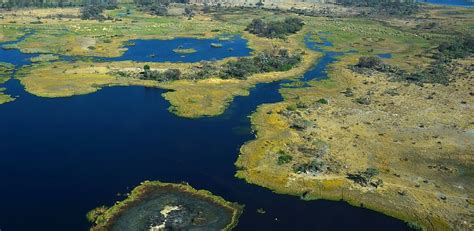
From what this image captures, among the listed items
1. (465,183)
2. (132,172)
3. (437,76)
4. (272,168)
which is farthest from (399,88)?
(132,172)

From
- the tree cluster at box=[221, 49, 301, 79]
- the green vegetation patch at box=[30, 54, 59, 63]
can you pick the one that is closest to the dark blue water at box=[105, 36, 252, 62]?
the tree cluster at box=[221, 49, 301, 79]

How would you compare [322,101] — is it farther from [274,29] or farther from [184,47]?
[274,29]

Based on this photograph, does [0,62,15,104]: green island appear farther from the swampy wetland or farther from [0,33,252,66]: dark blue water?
[0,33,252,66]: dark blue water

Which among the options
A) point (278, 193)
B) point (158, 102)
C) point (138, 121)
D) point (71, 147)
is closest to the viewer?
Result: point (278, 193)

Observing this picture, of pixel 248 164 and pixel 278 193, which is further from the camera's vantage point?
pixel 248 164

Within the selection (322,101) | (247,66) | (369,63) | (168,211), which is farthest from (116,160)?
(369,63)

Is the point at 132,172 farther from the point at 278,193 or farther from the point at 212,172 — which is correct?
the point at 278,193
